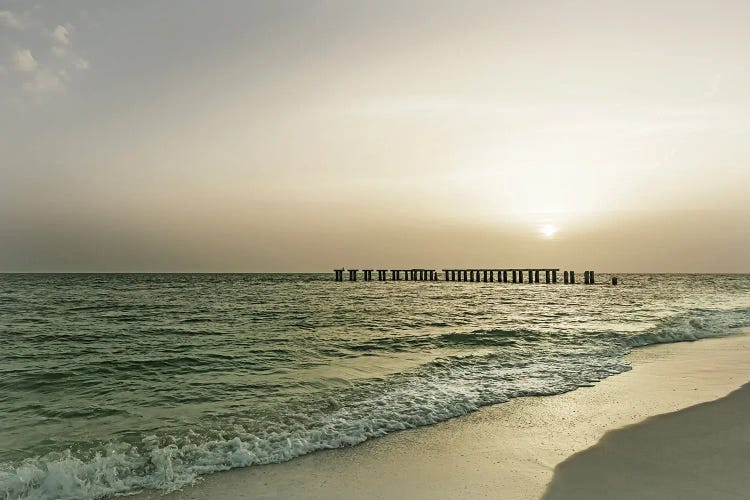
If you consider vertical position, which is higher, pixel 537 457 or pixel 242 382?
pixel 537 457

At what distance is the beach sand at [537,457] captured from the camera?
5258 millimetres

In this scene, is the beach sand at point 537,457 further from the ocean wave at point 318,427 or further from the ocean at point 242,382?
the ocean at point 242,382

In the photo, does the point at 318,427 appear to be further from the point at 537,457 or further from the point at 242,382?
the point at 242,382

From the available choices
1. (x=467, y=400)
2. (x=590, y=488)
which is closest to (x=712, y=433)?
(x=590, y=488)

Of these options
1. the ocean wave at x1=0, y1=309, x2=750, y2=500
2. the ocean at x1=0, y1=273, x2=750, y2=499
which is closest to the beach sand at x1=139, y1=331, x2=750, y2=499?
the ocean wave at x1=0, y1=309, x2=750, y2=500

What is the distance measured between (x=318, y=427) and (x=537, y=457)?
3.31m

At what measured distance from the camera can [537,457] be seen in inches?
245

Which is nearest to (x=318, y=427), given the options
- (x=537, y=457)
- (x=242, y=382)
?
(x=537, y=457)

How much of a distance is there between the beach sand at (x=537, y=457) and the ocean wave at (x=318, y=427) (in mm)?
365

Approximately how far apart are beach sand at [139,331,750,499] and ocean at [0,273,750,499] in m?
0.56

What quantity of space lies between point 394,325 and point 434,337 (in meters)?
4.06

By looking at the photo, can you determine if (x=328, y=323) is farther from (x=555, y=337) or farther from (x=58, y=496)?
(x=58, y=496)

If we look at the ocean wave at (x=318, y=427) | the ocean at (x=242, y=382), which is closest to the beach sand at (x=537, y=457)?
the ocean wave at (x=318, y=427)

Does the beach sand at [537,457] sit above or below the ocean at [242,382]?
above
